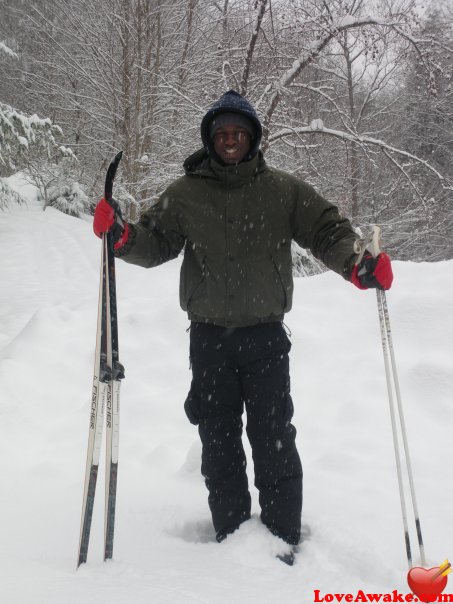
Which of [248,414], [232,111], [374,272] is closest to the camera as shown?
[374,272]

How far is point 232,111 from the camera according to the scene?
7.85 ft

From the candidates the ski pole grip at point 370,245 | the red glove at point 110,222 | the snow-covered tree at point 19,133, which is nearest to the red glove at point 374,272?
the ski pole grip at point 370,245

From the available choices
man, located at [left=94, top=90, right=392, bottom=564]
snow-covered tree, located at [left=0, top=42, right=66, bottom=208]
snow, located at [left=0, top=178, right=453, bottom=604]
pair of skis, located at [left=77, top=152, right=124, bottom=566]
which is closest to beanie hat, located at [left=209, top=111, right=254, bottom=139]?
man, located at [left=94, top=90, right=392, bottom=564]

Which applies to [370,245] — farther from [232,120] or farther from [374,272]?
[232,120]

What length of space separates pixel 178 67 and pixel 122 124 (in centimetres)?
234

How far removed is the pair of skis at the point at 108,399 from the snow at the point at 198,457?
202 mm

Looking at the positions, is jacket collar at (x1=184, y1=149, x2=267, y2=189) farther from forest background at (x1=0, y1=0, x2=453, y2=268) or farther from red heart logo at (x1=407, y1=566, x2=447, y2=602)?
forest background at (x1=0, y1=0, x2=453, y2=268)

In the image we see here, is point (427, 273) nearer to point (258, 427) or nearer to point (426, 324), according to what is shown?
point (426, 324)

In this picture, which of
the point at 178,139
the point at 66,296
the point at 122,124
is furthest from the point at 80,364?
the point at 122,124

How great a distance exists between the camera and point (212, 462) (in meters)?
2.58

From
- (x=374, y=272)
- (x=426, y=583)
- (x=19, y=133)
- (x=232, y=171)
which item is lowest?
Result: (x=426, y=583)

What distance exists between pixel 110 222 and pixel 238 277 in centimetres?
58

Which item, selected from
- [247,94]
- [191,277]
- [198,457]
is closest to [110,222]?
[191,277]

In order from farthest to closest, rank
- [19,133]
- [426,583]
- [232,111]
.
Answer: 1. [19,133]
2. [232,111]
3. [426,583]
